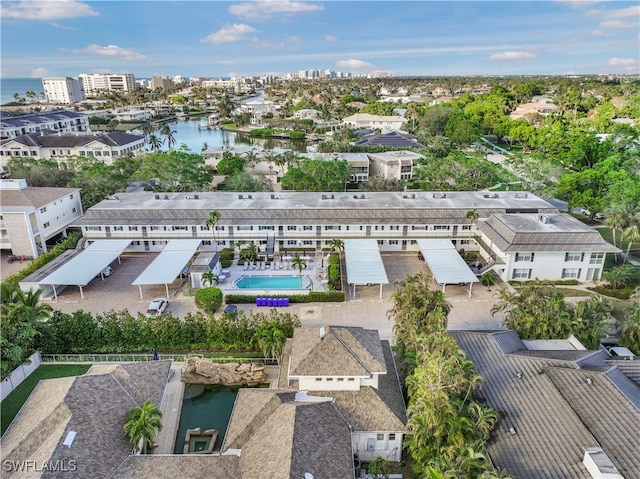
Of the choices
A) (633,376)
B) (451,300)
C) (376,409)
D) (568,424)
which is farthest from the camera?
(451,300)

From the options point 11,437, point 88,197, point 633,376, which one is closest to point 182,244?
point 88,197

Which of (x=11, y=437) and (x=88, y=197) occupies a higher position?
(x=88, y=197)

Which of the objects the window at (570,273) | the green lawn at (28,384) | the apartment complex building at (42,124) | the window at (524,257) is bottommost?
the green lawn at (28,384)

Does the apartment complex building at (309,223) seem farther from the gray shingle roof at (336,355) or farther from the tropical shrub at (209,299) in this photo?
the gray shingle roof at (336,355)

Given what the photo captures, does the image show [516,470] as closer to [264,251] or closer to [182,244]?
Result: [264,251]

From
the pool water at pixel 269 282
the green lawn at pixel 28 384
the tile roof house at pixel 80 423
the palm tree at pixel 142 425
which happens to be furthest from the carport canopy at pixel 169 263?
the palm tree at pixel 142 425

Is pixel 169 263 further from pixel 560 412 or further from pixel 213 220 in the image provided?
pixel 560 412
